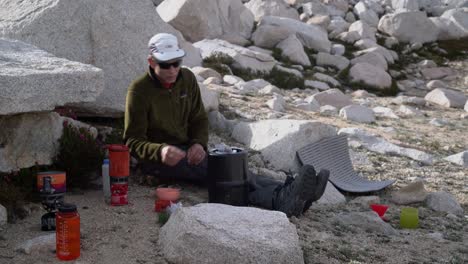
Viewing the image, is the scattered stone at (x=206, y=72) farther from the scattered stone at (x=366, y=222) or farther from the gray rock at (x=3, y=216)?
the gray rock at (x=3, y=216)

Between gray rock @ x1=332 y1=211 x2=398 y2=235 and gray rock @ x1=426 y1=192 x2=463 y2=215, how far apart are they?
1.18 metres

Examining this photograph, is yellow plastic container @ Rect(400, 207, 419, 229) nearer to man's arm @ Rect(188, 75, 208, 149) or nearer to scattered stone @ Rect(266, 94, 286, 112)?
man's arm @ Rect(188, 75, 208, 149)

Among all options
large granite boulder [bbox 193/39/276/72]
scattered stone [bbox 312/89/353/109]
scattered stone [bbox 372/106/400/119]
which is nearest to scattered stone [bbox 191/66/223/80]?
large granite boulder [bbox 193/39/276/72]

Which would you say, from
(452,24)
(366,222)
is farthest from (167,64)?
(452,24)

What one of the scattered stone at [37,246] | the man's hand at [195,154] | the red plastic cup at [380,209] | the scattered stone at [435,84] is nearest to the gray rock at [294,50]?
the scattered stone at [435,84]

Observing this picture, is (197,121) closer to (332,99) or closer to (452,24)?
(332,99)

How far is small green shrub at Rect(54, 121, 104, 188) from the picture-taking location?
6.13m

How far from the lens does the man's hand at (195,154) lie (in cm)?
599

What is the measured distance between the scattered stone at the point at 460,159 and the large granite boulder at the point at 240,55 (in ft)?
20.6

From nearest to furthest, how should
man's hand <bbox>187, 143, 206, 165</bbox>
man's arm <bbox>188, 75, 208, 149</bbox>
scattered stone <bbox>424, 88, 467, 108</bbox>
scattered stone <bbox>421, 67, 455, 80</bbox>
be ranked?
man's hand <bbox>187, 143, 206, 165</bbox> → man's arm <bbox>188, 75, 208, 149</bbox> → scattered stone <bbox>424, 88, 467, 108</bbox> → scattered stone <bbox>421, 67, 455, 80</bbox>

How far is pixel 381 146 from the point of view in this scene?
9609 millimetres

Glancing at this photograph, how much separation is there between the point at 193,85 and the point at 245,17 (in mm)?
12930

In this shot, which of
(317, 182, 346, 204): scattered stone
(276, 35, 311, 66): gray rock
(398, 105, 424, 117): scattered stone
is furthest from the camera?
(276, 35, 311, 66): gray rock

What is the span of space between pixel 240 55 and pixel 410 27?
903 cm
